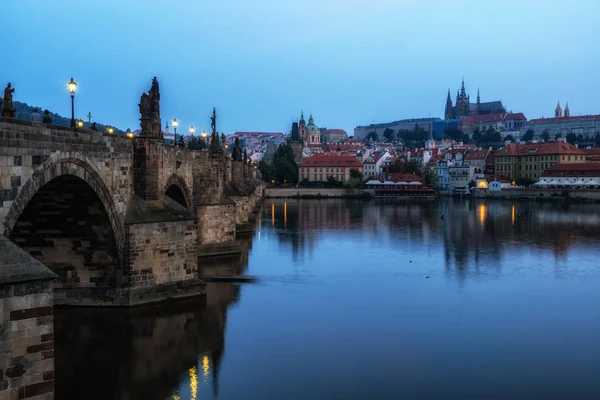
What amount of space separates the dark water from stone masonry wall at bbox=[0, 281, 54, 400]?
2.85 metres

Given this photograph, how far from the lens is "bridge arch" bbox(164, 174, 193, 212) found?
25.3 m

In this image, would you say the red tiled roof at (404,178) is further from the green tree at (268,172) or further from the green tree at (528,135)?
the green tree at (528,135)

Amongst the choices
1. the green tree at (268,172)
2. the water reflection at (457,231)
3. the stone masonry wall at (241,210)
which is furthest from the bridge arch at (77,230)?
the green tree at (268,172)

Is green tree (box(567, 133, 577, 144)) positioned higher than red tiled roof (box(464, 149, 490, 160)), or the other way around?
green tree (box(567, 133, 577, 144))

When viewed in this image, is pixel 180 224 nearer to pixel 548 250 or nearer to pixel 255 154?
pixel 548 250

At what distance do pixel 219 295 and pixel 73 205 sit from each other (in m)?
5.84

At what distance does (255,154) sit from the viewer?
166500mm

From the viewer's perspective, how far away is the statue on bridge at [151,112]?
65.4 feet

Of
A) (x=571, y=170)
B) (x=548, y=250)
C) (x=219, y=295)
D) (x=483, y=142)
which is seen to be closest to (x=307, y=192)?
(x=571, y=170)

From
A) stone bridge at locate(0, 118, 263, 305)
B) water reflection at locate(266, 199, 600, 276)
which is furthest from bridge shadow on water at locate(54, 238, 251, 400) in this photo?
water reflection at locate(266, 199, 600, 276)

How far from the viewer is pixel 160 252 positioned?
61.3ft

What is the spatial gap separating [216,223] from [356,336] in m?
14.3

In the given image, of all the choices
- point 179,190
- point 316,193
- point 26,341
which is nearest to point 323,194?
point 316,193

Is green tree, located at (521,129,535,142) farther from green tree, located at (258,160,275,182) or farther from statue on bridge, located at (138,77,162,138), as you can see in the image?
statue on bridge, located at (138,77,162,138)
